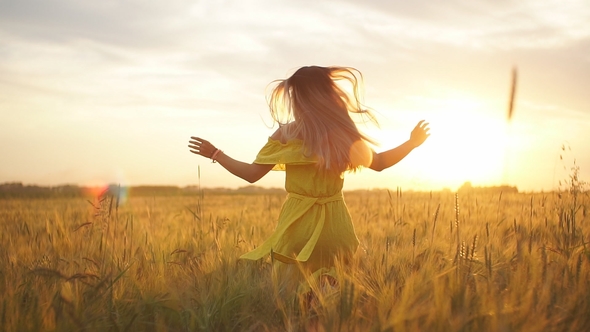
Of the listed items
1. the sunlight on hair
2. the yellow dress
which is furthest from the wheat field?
the sunlight on hair

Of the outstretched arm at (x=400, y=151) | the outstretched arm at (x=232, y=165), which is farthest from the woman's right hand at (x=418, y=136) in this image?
the outstretched arm at (x=232, y=165)

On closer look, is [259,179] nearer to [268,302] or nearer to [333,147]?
[333,147]

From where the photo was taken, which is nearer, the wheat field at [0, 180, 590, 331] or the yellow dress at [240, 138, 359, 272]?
the wheat field at [0, 180, 590, 331]

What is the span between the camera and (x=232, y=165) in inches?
127

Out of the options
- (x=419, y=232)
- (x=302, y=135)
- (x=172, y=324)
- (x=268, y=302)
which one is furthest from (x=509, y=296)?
(x=419, y=232)

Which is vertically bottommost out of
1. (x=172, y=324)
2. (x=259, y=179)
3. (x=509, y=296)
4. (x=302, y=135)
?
(x=172, y=324)

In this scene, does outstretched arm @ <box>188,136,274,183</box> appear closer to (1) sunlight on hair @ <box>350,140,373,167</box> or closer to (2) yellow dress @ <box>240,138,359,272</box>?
(2) yellow dress @ <box>240,138,359,272</box>

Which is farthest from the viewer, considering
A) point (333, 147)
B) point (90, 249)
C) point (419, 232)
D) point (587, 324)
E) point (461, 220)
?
point (461, 220)

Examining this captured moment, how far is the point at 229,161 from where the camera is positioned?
3.23m

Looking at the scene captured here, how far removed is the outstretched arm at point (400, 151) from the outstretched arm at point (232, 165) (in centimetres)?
66

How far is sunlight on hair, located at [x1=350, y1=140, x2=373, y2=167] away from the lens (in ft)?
10.4

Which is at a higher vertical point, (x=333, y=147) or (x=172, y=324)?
(x=333, y=147)

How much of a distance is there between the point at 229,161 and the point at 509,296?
1.76 m

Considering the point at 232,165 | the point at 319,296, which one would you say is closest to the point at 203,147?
the point at 232,165
